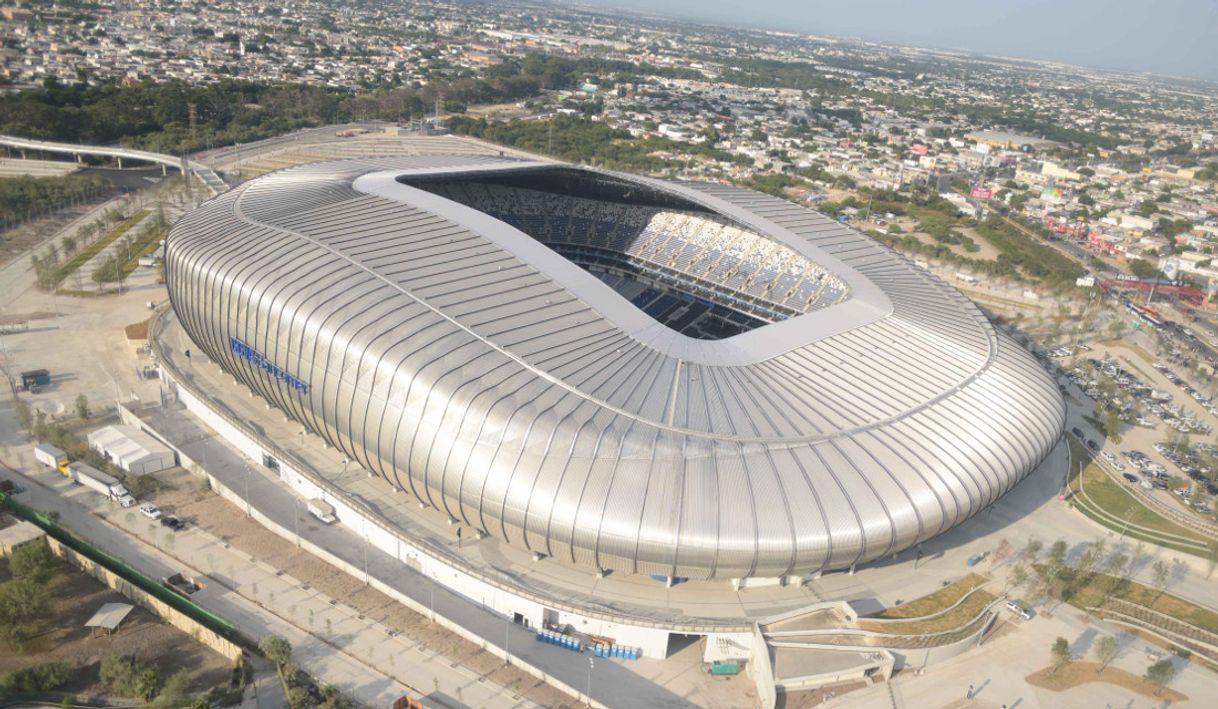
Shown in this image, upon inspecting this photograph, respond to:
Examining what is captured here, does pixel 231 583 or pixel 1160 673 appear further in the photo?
pixel 231 583

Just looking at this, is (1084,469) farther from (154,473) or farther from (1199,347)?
(154,473)

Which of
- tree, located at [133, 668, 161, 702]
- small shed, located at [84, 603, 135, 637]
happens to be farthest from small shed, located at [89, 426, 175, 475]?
tree, located at [133, 668, 161, 702]

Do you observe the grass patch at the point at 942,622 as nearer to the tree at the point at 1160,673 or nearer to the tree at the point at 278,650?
the tree at the point at 1160,673

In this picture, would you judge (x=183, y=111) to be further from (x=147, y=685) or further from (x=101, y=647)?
(x=147, y=685)

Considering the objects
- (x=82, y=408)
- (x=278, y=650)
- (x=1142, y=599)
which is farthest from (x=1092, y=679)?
(x=82, y=408)

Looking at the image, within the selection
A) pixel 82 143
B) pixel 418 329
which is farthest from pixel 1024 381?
pixel 82 143

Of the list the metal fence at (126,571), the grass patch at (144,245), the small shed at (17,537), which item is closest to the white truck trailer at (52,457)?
the metal fence at (126,571)

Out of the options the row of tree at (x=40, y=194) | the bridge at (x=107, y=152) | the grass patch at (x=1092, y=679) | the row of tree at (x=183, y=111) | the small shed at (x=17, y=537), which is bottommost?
the grass patch at (x=1092, y=679)

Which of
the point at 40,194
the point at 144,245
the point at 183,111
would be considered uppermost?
the point at 183,111
